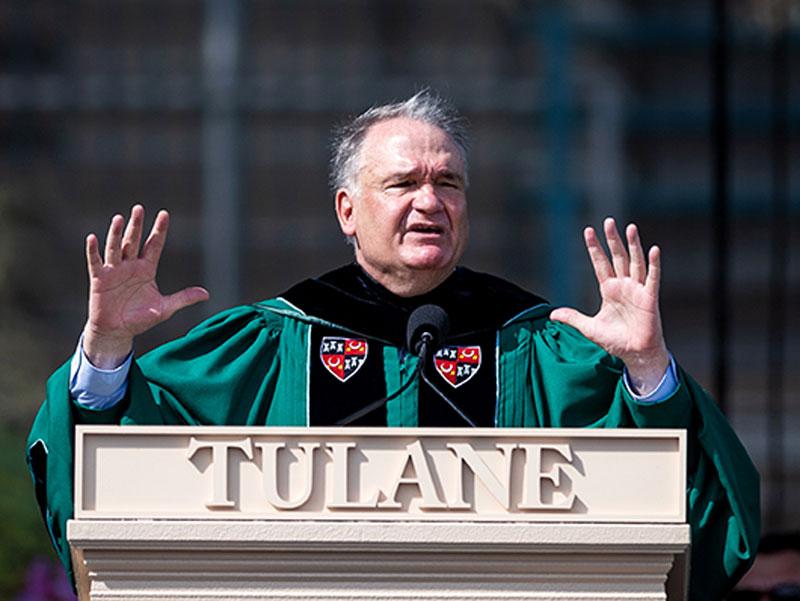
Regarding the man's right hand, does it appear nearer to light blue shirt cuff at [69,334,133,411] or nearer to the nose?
light blue shirt cuff at [69,334,133,411]

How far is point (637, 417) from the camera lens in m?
3.48

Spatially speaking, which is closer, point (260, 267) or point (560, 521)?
point (560, 521)

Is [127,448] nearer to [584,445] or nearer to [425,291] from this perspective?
[584,445]

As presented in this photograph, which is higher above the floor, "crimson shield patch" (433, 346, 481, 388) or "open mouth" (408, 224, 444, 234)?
"open mouth" (408, 224, 444, 234)

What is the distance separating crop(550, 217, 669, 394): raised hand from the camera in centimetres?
344

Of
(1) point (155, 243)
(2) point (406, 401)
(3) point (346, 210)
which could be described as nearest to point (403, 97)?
(3) point (346, 210)

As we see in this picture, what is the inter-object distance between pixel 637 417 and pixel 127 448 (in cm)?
105

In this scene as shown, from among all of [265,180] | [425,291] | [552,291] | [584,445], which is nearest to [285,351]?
[425,291]

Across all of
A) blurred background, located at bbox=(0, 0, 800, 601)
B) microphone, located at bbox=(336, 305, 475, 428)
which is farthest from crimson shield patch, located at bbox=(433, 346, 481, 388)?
blurred background, located at bbox=(0, 0, 800, 601)

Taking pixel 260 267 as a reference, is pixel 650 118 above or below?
above

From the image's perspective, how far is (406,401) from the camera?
3.84 metres

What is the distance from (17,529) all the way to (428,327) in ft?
11.9

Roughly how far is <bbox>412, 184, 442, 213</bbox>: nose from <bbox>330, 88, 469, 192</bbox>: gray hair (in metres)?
0.11

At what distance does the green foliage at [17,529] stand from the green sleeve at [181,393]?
9.41 feet
